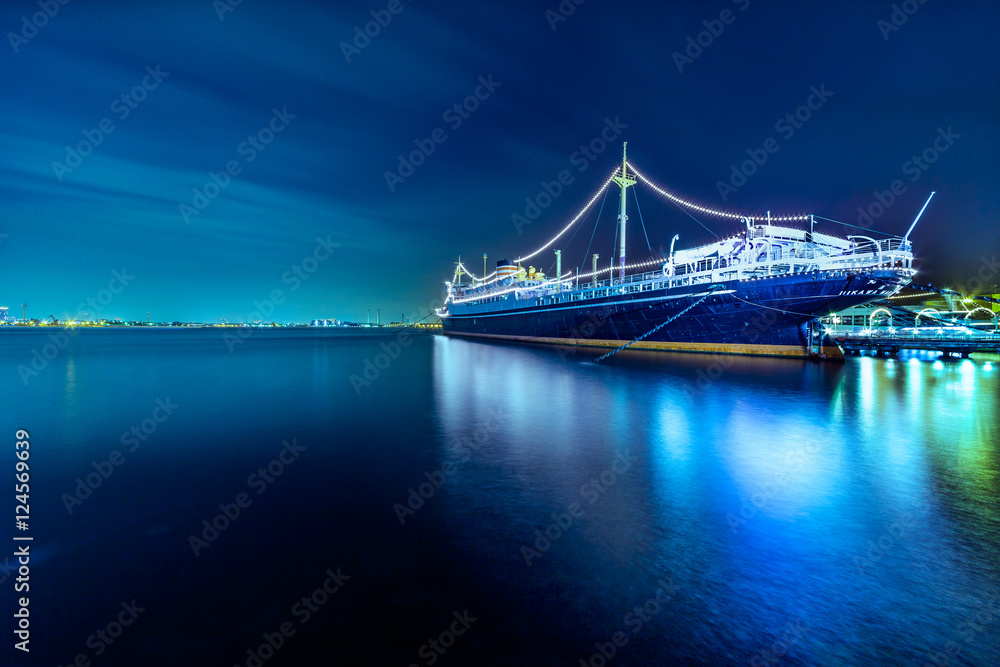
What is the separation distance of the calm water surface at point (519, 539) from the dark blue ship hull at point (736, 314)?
1659cm

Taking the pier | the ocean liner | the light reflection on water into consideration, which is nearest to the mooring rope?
the ocean liner

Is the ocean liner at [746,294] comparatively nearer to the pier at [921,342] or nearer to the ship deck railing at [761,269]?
the ship deck railing at [761,269]

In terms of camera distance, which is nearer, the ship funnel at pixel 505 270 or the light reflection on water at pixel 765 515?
the light reflection on water at pixel 765 515

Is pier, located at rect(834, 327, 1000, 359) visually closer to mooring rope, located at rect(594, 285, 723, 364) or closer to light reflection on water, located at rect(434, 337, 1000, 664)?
mooring rope, located at rect(594, 285, 723, 364)

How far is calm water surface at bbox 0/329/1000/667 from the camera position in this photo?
11.8 feet

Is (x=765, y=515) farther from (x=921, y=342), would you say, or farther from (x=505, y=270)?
(x=505, y=270)

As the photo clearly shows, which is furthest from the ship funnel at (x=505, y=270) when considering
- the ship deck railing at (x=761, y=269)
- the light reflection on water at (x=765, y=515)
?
the light reflection on water at (x=765, y=515)

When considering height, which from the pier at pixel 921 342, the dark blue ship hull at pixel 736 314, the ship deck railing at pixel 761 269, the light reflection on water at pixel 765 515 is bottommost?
the light reflection on water at pixel 765 515

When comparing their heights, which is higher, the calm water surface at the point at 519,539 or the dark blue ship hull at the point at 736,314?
the dark blue ship hull at the point at 736,314

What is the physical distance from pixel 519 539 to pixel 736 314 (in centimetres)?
3112

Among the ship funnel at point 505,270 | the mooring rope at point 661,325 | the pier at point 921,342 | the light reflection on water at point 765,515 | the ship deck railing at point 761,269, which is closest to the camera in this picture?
the light reflection on water at point 765,515

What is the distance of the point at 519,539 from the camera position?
534 cm

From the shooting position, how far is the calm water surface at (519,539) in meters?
3.60

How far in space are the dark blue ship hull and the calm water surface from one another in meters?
16.6
